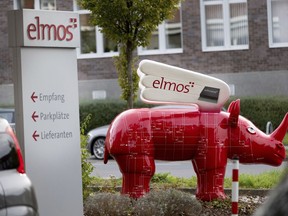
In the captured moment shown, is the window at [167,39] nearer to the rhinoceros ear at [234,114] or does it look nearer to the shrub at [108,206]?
the rhinoceros ear at [234,114]

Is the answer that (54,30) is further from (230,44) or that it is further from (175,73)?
(230,44)

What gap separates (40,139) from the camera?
27.8 ft

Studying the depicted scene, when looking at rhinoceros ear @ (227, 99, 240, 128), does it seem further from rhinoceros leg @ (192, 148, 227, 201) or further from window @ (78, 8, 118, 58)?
window @ (78, 8, 118, 58)

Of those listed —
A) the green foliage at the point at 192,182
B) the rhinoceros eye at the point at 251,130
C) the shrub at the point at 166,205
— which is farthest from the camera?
the green foliage at the point at 192,182

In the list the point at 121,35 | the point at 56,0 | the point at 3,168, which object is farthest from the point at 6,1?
the point at 3,168

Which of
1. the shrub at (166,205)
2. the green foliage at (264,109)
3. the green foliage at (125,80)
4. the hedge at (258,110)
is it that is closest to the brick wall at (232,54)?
the hedge at (258,110)

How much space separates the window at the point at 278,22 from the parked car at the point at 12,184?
2676cm

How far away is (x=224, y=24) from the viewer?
32.3 meters

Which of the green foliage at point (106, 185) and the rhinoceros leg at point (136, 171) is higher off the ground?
the rhinoceros leg at point (136, 171)

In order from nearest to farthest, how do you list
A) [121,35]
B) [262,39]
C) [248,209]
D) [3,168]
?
[3,168]
[248,209]
[121,35]
[262,39]

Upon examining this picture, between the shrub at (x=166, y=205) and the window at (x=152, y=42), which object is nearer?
the shrub at (x=166, y=205)

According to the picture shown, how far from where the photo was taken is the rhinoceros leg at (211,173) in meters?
10.7

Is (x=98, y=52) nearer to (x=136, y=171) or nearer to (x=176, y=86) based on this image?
(x=176, y=86)

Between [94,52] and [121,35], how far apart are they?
19.1 m
